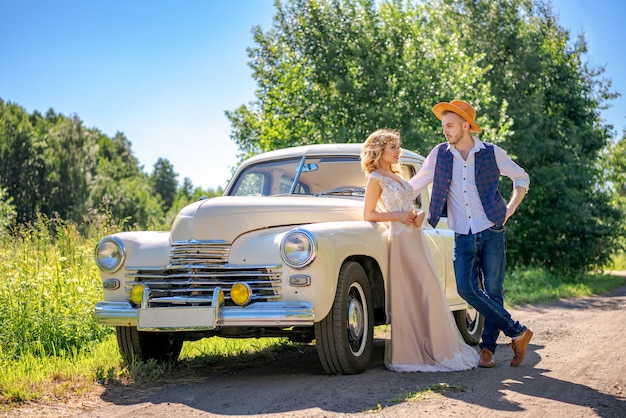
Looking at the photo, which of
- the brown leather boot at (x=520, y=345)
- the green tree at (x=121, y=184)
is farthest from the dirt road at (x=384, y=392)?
the green tree at (x=121, y=184)

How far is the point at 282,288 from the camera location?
17.6 feet

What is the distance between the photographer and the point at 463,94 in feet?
68.3

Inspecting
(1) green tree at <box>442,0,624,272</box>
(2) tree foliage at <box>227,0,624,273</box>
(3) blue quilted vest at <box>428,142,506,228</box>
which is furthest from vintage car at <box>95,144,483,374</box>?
(1) green tree at <box>442,0,624,272</box>

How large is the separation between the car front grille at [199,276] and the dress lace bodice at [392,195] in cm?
129

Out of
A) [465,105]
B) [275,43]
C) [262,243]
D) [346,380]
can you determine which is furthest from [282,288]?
[275,43]

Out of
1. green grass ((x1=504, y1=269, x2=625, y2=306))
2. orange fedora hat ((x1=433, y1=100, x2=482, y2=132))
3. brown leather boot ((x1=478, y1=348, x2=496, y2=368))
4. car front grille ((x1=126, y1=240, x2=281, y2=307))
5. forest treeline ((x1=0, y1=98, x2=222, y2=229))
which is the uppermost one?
forest treeline ((x1=0, y1=98, x2=222, y2=229))

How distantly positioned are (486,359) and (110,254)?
305cm

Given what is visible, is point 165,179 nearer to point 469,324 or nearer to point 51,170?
point 51,170

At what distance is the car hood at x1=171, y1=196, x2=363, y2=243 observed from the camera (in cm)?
570

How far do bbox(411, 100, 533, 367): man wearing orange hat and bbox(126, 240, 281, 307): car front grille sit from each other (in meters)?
1.46

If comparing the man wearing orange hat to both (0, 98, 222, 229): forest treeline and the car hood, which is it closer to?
the car hood

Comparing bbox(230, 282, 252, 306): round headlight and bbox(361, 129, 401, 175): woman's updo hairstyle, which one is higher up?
bbox(361, 129, 401, 175): woman's updo hairstyle

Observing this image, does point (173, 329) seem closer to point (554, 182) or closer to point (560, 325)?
point (560, 325)

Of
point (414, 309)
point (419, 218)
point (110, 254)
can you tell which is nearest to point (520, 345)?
point (414, 309)
